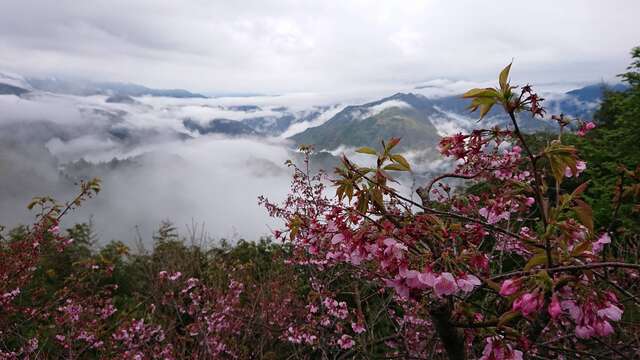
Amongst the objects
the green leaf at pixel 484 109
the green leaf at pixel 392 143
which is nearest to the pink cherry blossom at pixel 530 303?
the green leaf at pixel 484 109

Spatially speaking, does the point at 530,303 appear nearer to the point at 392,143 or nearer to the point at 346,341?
the point at 392,143

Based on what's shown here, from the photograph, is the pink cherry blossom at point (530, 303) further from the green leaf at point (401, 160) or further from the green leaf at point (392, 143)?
the green leaf at point (392, 143)

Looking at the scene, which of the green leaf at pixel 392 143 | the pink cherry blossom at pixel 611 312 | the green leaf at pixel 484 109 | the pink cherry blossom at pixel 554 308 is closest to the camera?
the pink cherry blossom at pixel 554 308

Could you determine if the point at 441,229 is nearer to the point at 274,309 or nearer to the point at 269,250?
the point at 274,309

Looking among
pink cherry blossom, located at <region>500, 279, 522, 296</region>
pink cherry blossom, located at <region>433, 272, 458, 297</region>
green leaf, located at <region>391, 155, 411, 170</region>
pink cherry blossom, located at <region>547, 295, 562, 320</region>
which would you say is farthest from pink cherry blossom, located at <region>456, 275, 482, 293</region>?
green leaf, located at <region>391, 155, 411, 170</region>

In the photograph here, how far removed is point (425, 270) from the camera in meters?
1.73

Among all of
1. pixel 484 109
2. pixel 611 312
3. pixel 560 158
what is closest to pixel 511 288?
pixel 611 312

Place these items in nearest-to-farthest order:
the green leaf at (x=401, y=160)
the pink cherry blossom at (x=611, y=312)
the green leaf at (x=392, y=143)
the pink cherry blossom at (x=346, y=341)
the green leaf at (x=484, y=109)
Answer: the pink cherry blossom at (x=611, y=312), the green leaf at (x=484, y=109), the green leaf at (x=401, y=160), the green leaf at (x=392, y=143), the pink cherry blossom at (x=346, y=341)

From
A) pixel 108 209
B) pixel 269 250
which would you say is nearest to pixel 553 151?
pixel 269 250

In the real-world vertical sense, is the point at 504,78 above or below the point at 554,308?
above

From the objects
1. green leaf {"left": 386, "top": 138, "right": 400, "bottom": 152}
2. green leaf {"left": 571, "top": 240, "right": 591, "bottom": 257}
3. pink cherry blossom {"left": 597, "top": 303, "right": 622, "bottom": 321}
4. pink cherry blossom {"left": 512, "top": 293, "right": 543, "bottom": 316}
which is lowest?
pink cherry blossom {"left": 597, "top": 303, "right": 622, "bottom": 321}

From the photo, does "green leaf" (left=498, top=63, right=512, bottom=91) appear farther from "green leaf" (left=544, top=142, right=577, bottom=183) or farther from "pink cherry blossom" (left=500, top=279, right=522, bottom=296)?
"pink cherry blossom" (left=500, top=279, right=522, bottom=296)

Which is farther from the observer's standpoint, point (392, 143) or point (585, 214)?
point (392, 143)

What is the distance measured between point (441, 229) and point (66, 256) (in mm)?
17540
